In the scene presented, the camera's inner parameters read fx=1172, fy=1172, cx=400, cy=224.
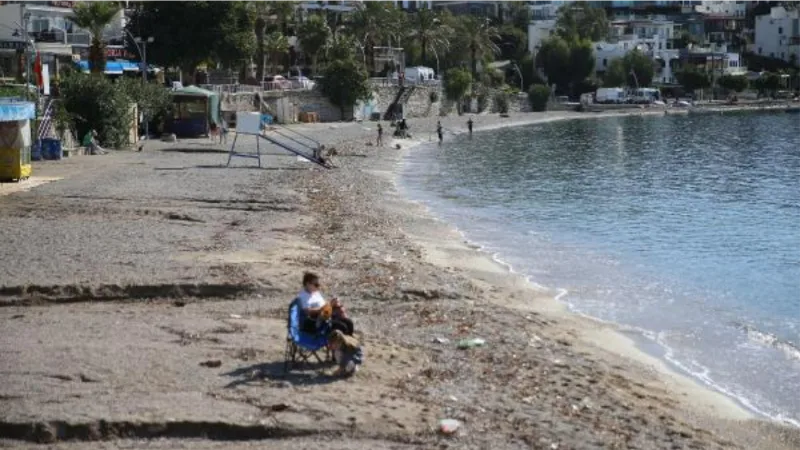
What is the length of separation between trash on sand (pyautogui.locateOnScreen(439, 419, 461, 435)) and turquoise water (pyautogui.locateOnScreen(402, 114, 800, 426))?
17.9 feet

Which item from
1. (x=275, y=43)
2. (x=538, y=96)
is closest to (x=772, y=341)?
(x=275, y=43)

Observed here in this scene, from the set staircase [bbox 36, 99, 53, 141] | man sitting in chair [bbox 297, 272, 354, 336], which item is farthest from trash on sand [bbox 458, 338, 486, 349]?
staircase [bbox 36, 99, 53, 141]

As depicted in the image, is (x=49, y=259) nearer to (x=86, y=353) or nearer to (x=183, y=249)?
(x=183, y=249)

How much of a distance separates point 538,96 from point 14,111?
110967 millimetres

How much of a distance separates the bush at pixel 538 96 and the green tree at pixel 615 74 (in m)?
20.0

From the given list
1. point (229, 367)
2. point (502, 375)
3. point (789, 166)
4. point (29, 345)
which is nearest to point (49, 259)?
point (29, 345)

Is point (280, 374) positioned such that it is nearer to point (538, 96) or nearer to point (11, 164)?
point (11, 164)

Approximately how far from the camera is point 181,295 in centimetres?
1833

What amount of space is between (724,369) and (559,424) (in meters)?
6.26

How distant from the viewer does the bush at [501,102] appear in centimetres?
13412

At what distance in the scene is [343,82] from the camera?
308 feet

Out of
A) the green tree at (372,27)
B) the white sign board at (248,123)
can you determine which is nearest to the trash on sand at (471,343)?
the white sign board at (248,123)

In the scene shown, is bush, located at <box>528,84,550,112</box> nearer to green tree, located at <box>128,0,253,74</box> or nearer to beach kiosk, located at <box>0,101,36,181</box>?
green tree, located at <box>128,0,253,74</box>

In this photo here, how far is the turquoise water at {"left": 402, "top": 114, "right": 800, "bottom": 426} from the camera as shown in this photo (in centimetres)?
1966
